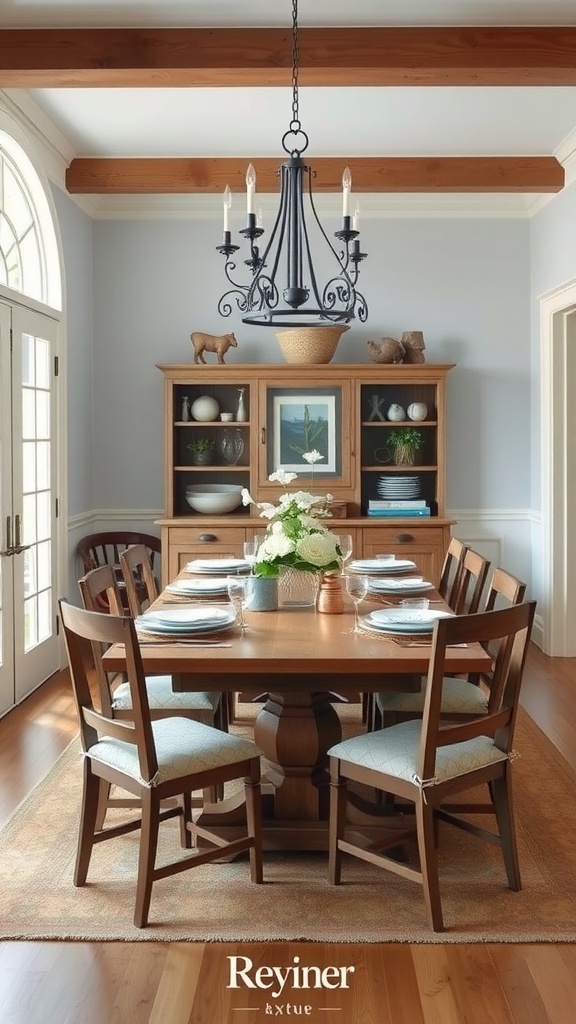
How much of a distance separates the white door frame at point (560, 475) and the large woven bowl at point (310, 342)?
49.6 inches

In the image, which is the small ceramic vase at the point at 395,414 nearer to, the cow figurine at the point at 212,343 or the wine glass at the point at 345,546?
the cow figurine at the point at 212,343

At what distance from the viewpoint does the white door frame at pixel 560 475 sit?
5.83m

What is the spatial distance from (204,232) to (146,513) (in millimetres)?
1872

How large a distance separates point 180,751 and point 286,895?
53 cm

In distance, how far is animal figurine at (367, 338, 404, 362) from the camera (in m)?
5.96

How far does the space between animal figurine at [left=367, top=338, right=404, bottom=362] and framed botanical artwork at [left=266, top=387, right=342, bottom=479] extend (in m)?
0.32

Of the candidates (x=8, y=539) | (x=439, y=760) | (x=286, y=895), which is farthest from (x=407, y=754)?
(x=8, y=539)

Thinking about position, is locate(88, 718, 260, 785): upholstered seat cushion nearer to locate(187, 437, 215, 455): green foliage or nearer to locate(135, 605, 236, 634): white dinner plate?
locate(135, 605, 236, 634): white dinner plate

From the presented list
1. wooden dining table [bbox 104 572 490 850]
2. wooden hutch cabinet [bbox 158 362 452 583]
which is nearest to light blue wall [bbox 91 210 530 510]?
wooden hutch cabinet [bbox 158 362 452 583]

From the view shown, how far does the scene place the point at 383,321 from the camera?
247 inches

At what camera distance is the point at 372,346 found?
19.6ft

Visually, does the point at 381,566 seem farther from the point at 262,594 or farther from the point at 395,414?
the point at 395,414

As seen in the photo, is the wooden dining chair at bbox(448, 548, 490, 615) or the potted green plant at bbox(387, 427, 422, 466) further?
the potted green plant at bbox(387, 427, 422, 466)

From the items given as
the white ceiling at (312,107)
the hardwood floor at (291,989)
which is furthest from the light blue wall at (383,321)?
the hardwood floor at (291,989)
